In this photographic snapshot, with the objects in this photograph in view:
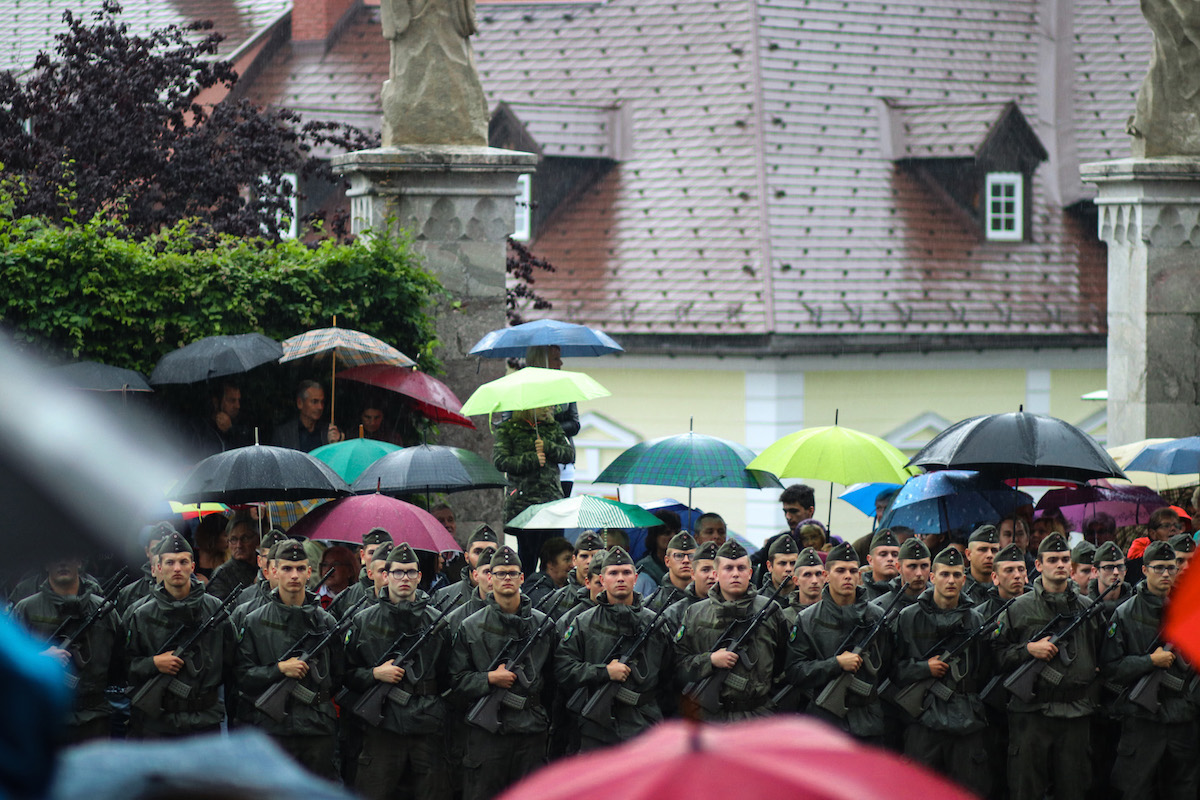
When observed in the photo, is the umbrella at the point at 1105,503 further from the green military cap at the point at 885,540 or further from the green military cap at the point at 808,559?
the green military cap at the point at 808,559

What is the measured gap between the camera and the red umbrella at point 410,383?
44.9 feet

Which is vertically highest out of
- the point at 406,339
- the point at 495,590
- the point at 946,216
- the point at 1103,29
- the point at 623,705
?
the point at 1103,29

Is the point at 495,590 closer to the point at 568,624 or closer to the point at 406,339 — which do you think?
the point at 568,624

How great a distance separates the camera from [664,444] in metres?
14.1

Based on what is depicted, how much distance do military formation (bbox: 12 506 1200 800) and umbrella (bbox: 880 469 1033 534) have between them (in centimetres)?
152

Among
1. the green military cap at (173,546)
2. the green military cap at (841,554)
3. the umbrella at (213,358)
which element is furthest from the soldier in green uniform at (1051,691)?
the umbrella at (213,358)

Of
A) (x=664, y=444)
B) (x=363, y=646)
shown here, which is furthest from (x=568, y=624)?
(x=664, y=444)

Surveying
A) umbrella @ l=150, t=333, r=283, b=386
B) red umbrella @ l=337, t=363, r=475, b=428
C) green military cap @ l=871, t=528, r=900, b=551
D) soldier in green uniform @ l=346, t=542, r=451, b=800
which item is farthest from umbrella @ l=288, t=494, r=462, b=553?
green military cap @ l=871, t=528, r=900, b=551

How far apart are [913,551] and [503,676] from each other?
9.20 ft

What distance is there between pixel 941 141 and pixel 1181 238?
32.1 feet

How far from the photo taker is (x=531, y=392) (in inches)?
511

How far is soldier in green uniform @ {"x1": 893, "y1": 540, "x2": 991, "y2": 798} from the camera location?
11.0 metres

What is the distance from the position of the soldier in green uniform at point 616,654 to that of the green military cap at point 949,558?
1.75m

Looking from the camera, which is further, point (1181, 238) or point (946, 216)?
point (946, 216)
